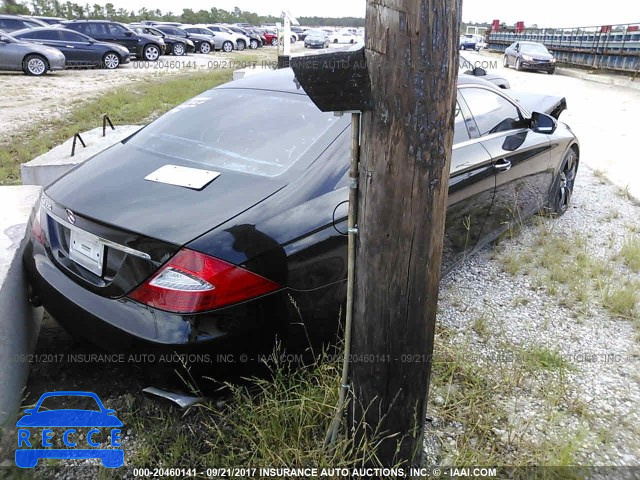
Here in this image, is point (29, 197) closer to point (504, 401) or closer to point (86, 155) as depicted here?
point (86, 155)

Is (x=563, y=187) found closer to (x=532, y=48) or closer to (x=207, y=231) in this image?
(x=207, y=231)

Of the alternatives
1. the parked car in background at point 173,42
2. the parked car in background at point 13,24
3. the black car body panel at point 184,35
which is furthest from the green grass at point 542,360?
the black car body panel at point 184,35

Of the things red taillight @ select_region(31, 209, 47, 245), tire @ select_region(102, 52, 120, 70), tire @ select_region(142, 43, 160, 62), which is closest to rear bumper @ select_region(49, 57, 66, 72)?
tire @ select_region(102, 52, 120, 70)

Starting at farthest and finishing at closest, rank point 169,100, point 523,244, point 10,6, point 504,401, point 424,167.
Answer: point 10,6, point 169,100, point 523,244, point 504,401, point 424,167

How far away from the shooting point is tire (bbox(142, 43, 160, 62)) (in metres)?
22.8

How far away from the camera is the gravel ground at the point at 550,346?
2.36 metres

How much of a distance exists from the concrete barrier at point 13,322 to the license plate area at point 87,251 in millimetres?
511

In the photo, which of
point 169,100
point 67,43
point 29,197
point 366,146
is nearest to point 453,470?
point 366,146

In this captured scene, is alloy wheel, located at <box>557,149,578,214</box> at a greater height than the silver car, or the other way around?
the silver car

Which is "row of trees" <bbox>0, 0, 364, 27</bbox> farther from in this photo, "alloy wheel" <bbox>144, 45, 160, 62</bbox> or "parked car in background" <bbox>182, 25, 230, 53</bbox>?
"alloy wheel" <bbox>144, 45, 160, 62</bbox>

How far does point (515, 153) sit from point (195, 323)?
2.95 m

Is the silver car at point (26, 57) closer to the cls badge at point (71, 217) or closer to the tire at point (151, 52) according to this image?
the tire at point (151, 52)

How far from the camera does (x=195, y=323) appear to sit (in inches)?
78.7

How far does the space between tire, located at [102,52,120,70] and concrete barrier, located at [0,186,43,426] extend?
1828 centimetres
